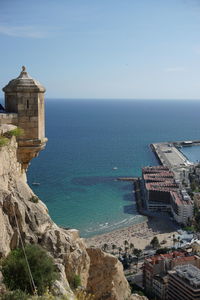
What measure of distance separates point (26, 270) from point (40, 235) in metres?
1.16

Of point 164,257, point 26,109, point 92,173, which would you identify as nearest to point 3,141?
point 26,109

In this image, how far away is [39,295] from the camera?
638 centimetres

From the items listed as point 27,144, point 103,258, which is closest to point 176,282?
point 103,258

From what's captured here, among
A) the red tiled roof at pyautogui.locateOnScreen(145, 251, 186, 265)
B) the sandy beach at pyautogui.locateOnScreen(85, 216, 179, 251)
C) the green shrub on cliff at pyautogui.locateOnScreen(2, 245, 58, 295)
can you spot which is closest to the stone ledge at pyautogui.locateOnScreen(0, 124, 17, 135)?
the green shrub on cliff at pyautogui.locateOnScreen(2, 245, 58, 295)

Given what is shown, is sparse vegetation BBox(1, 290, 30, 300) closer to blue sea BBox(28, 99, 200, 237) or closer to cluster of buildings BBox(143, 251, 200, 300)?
cluster of buildings BBox(143, 251, 200, 300)

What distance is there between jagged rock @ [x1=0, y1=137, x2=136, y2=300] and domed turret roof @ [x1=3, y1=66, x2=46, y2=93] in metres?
1.07

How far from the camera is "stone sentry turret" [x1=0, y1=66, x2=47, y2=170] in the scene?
8266 millimetres

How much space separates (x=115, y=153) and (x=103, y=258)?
76.7 metres

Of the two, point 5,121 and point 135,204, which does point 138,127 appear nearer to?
point 135,204

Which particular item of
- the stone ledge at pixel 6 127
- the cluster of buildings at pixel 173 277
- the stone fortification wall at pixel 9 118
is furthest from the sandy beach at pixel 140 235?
the stone ledge at pixel 6 127

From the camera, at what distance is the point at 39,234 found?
301 inches

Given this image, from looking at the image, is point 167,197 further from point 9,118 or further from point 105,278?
point 9,118

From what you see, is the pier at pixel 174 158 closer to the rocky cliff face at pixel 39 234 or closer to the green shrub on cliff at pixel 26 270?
the rocky cliff face at pixel 39 234

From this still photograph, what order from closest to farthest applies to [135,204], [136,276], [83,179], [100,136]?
[136,276] < [135,204] < [83,179] < [100,136]
